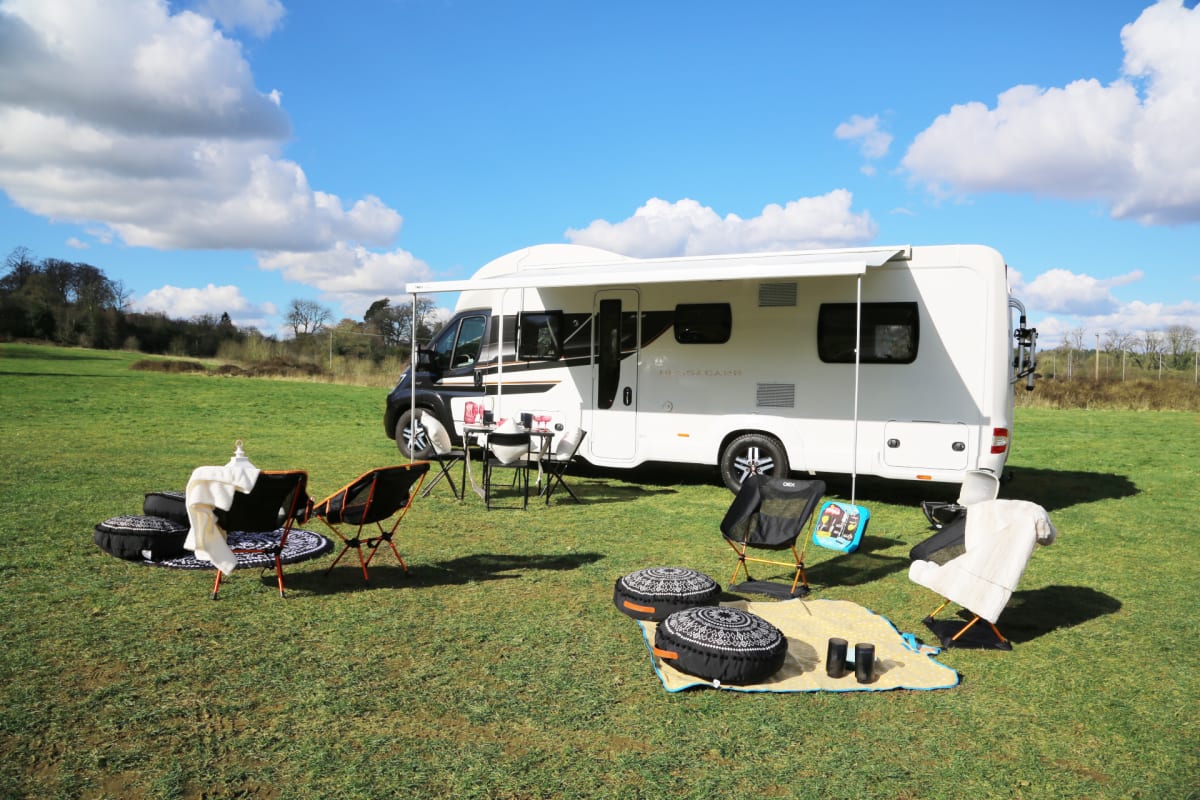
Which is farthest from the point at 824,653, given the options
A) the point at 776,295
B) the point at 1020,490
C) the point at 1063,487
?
the point at 1063,487

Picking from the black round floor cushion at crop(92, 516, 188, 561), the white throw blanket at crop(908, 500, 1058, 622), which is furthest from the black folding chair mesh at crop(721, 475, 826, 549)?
the black round floor cushion at crop(92, 516, 188, 561)

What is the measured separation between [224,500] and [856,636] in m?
3.43

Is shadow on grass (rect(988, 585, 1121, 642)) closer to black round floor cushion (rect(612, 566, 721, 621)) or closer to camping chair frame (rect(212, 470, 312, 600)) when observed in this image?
black round floor cushion (rect(612, 566, 721, 621))

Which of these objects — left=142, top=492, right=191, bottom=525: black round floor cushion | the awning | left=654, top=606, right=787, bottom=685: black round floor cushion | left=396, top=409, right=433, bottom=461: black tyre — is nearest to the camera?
left=654, top=606, right=787, bottom=685: black round floor cushion

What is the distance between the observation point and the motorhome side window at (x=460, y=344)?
997 centimetres

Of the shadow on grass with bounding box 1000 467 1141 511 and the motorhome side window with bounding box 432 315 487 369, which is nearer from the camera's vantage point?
the shadow on grass with bounding box 1000 467 1141 511

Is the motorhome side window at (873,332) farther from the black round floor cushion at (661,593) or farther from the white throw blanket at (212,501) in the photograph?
the white throw blanket at (212,501)

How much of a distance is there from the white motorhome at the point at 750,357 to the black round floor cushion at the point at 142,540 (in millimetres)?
4023

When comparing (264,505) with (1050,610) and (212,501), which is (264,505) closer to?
(212,501)

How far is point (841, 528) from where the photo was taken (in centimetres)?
612

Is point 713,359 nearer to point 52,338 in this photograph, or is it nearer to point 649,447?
point 649,447

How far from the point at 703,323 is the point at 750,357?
62 centimetres

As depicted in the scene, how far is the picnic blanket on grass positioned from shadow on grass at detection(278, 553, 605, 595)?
A: 1.30 metres

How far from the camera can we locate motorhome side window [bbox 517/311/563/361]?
9445mm
